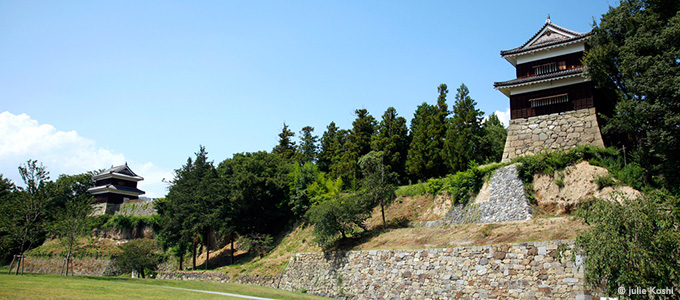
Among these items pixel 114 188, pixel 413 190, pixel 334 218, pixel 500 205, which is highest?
pixel 114 188

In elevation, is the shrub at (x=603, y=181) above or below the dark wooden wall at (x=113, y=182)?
below

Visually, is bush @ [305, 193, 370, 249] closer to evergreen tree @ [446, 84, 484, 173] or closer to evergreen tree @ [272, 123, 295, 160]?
evergreen tree @ [446, 84, 484, 173]

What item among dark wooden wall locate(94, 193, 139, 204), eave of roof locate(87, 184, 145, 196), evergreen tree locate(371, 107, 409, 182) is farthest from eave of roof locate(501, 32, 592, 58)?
dark wooden wall locate(94, 193, 139, 204)

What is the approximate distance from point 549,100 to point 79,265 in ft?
150

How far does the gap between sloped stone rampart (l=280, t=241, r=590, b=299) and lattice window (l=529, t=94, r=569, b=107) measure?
488 inches

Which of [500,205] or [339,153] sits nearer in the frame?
[500,205]

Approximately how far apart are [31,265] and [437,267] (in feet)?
150

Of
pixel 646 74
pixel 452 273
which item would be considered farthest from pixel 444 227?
pixel 646 74

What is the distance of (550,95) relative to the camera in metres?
25.3

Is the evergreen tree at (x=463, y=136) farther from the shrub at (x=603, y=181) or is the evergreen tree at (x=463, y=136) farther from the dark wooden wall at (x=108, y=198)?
the dark wooden wall at (x=108, y=198)

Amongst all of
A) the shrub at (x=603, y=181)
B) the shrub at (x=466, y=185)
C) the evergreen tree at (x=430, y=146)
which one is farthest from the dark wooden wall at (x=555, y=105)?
the evergreen tree at (x=430, y=146)

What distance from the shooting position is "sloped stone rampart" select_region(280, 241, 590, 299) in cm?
1504

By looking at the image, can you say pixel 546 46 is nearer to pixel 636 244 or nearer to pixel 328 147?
pixel 636 244

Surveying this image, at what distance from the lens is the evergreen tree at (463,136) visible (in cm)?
3114
